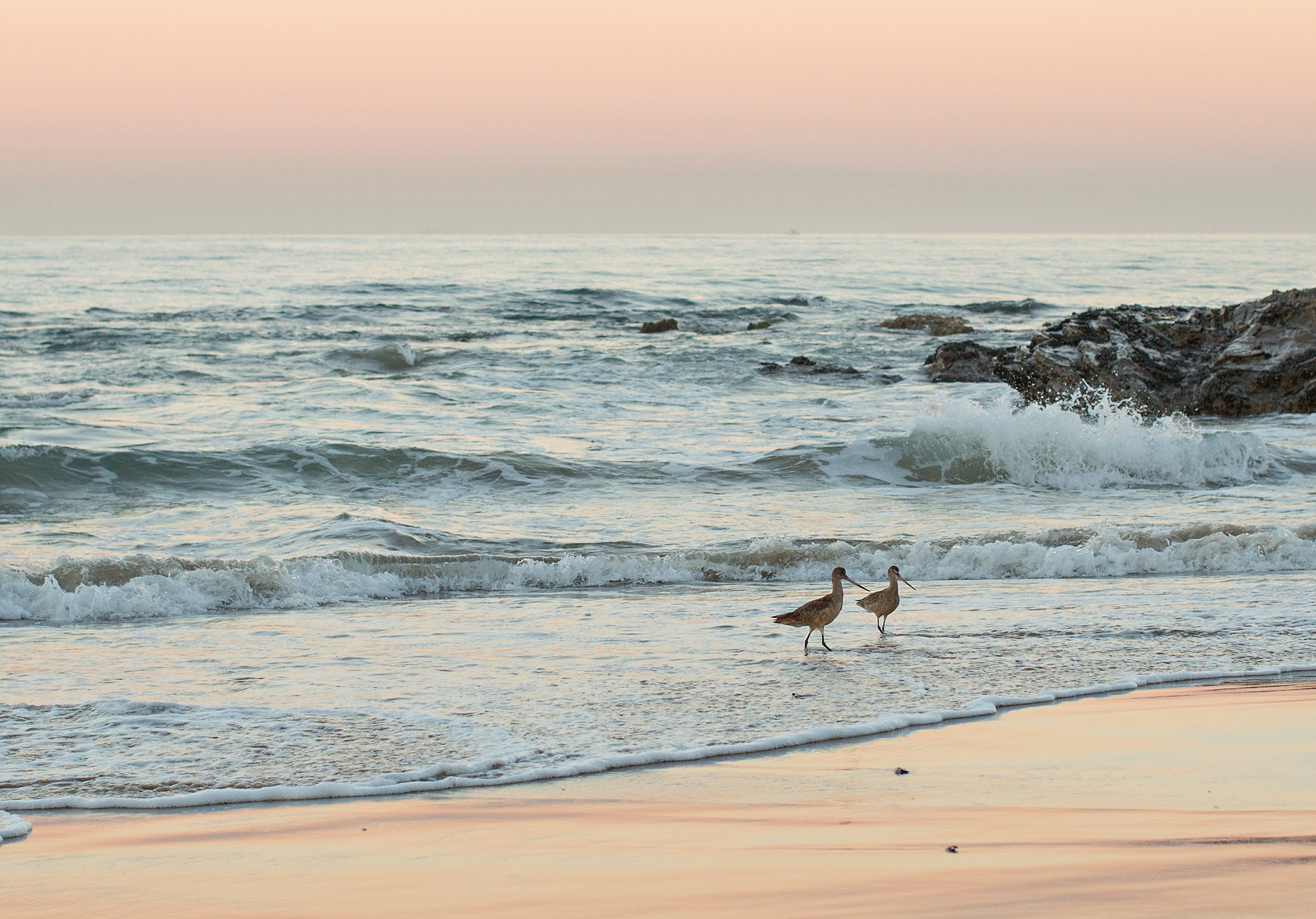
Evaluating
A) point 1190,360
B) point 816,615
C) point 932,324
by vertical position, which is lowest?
point 816,615

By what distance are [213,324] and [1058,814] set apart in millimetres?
28672

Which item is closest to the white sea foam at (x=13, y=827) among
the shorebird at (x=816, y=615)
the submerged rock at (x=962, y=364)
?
the shorebird at (x=816, y=615)

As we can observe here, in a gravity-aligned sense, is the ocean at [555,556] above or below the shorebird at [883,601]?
below

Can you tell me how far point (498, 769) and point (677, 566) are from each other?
15.4 feet

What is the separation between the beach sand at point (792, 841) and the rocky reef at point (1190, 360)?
40.0 ft

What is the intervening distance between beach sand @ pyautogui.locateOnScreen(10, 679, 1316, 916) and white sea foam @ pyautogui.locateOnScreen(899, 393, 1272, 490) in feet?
28.1

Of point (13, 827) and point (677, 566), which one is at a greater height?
point (13, 827)

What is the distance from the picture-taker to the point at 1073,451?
1350 cm

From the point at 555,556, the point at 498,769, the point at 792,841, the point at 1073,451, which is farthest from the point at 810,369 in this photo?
the point at 792,841

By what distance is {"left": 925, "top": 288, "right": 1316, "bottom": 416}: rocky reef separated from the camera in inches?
658

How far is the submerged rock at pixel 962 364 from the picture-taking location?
68.2ft

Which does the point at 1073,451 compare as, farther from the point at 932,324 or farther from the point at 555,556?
the point at 932,324

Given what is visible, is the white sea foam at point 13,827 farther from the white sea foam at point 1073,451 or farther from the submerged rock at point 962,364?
the submerged rock at point 962,364

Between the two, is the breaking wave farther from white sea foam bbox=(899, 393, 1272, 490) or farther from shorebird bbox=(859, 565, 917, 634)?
white sea foam bbox=(899, 393, 1272, 490)
